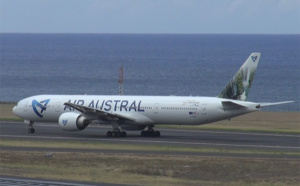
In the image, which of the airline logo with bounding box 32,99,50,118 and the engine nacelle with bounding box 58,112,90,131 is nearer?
the engine nacelle with bounding box 58,112,90,131

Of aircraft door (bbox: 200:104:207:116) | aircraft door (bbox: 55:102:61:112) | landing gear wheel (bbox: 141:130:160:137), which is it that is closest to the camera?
aircraft door (bbox: 200:104:207:116)

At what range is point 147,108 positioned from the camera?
196ft

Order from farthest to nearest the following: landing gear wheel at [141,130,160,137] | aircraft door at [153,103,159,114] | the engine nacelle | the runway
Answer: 1. landing gear wheel at [141,130,160,137]
2. aircraft door at [153,103,159,114]
3. the engine nacelle
4. the runway

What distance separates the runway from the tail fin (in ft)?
10.3

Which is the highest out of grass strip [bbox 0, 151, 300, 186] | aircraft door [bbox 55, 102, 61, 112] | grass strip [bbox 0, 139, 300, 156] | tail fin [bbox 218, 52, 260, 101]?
tail fin [bbox 218, 52, 260, 101]

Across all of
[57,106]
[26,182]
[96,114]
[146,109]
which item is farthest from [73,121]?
[26,182]

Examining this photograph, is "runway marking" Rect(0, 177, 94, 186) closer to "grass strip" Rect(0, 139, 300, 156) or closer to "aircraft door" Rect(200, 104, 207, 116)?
"grass strip" Rect(0, 139, 300, 156)

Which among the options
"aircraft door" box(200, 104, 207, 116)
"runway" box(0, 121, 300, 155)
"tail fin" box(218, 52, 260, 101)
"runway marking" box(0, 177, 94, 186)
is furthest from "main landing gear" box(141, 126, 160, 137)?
"runway marking" box(0, 177, 94, 186)

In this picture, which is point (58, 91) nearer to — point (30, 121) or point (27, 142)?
point (30, 121)

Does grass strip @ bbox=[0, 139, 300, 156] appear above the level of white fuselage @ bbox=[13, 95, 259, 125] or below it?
below

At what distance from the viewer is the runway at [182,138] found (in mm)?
52281

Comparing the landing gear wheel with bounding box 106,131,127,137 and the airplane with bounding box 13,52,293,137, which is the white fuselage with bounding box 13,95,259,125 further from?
the landing gear wheel with bounding box 106,131,127,137

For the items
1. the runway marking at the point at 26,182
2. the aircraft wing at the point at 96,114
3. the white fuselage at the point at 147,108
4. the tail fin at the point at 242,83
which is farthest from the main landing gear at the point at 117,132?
the runway marking at the point at 26,182

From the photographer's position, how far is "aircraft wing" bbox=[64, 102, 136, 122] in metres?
59.0
